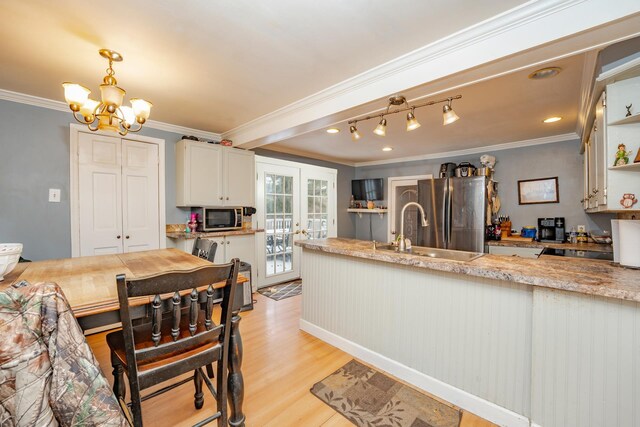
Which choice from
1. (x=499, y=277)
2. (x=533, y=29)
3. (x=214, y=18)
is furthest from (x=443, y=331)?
(x=214, y=18)

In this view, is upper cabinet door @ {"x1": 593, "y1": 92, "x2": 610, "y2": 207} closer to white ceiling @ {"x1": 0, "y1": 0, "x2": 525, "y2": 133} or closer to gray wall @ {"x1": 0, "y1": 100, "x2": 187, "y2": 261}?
white ceiling @ {"x1": 0, "y1": 0, "x2": 525, "y2": 133}

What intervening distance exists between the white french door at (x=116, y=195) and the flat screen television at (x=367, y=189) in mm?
3941

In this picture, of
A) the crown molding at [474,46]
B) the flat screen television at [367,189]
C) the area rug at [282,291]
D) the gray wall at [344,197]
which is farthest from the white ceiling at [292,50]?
the gray wall at [344,197]

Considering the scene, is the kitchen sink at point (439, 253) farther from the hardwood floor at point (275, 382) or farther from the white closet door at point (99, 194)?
the white closet door at point (99, 194)

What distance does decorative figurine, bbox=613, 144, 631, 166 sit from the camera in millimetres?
1676

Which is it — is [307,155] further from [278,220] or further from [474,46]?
[474,46]

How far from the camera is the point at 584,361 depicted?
1302 millimetres

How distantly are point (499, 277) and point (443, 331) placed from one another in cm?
56

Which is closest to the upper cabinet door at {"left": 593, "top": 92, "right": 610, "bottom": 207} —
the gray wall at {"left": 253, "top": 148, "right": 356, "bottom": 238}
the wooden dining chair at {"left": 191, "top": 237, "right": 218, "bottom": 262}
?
the wooden dining chair at {"left": 191, "top": 237, "right": 218, "bottom": 262}

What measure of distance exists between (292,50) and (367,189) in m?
4.27

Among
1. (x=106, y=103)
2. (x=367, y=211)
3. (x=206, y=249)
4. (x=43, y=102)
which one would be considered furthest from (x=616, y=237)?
(x=43, y=102)

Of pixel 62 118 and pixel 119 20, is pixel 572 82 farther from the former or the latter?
pixel 62 118

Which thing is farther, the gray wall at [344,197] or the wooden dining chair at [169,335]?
the gray wall at [344,197]

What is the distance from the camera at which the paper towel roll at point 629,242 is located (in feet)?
4.66
